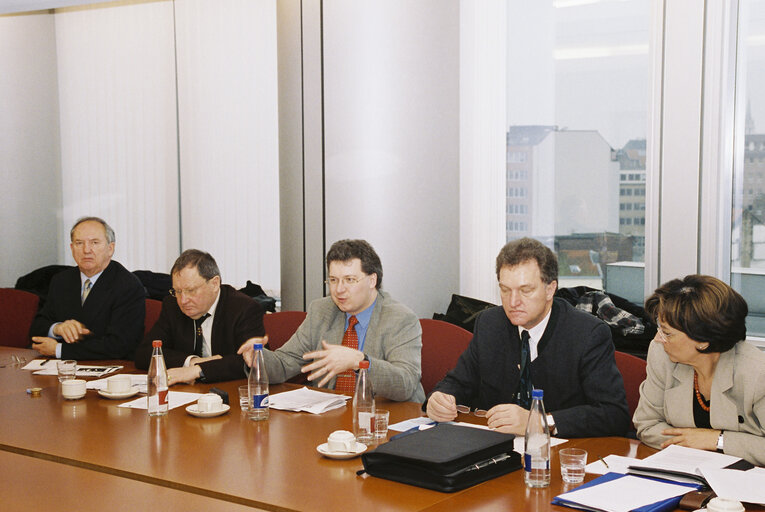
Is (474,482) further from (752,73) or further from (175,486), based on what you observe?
(752,73)

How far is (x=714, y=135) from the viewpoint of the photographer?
4617 mm

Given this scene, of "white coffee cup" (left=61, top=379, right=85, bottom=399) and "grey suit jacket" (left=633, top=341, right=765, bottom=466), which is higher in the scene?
"grey suit jacket" (left=633, top=341, right=765, bottom=466)

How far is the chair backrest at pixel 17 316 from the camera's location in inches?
214

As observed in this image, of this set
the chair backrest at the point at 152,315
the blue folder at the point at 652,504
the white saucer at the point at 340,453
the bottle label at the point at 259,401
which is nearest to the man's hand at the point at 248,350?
the bottle label at the point at 259,401

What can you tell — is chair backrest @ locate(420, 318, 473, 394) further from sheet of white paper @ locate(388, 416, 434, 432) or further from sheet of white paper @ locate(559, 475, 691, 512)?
sheet of white paper @ locate(559, 475, 691, 512)

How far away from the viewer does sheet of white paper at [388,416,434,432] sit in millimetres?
2857

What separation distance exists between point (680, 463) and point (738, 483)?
0.77ft

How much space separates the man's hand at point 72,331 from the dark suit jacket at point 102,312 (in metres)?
0.03

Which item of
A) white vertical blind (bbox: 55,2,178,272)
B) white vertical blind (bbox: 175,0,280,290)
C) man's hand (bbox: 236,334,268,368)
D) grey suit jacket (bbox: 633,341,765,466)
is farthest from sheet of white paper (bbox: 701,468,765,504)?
white vertical blind (bbox: 55,2,178,272)

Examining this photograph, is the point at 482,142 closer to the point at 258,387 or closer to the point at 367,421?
the point at 258,387

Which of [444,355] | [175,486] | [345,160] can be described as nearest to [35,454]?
[175,486]

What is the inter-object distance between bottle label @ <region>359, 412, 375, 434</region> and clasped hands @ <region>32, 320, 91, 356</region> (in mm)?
2315

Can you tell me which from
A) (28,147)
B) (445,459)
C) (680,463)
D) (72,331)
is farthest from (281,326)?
(28,147)

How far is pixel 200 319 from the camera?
419 cm
